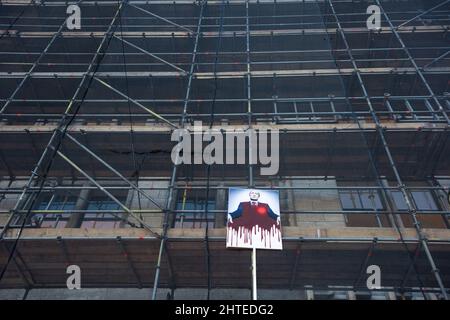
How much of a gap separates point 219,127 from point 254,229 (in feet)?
10.5

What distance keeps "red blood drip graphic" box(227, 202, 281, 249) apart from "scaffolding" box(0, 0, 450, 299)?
385mm

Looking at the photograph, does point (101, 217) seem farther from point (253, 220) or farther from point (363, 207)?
point (363, 207)

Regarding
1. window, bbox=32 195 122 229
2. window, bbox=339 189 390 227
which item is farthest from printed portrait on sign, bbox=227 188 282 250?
window, bbox=32 195 122 229

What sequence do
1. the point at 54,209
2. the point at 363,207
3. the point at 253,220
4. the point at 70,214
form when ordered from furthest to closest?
the point at 54,209 → the point at 70,214 → the point at 363,207 → the point at 253,220

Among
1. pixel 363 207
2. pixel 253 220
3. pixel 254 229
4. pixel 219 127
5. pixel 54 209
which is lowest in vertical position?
pixel 254 229

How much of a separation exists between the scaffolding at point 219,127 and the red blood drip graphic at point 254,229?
1.26ft

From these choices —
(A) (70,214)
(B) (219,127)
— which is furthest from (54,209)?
(B) (219,127)

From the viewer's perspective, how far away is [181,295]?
9.14 metres

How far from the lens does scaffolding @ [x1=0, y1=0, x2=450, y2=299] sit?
8.45 meters

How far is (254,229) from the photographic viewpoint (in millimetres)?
7969

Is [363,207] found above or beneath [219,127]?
beneath

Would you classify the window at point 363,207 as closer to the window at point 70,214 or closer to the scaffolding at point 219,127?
the scaffolding at point 219,127

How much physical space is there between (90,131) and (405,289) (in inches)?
308
